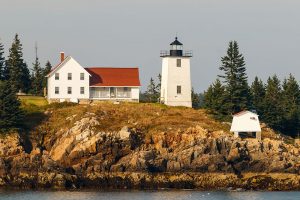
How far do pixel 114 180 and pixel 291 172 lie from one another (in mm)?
17351

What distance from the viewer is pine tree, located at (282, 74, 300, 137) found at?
11862 cm

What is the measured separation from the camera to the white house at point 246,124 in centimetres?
10694

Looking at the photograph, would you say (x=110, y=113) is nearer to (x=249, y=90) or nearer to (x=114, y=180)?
(x=114, y=180)

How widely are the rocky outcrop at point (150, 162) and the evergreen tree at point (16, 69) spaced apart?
20.4 metres

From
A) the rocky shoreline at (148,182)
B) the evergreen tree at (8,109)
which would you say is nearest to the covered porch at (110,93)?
the evergreen tree at (8,109)

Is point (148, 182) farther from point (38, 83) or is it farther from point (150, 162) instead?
point (38, 83)

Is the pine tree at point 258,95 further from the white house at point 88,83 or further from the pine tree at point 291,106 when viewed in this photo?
the white house at point 88,83

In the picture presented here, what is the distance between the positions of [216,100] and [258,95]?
40.3ft

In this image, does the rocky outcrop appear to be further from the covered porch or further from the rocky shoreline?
the covered porch

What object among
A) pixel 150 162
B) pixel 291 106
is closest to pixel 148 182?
pixel 150 162

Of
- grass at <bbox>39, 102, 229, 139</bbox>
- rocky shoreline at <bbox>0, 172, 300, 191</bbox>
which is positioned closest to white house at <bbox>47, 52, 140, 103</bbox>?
grass at <bbox>39, 102, 229, 139</bbox>

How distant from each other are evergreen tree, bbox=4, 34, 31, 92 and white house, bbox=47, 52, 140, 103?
23.2 ft

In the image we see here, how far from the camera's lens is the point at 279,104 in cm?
12181

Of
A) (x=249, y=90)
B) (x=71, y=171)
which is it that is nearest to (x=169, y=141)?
(x=71, y=171)
